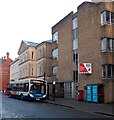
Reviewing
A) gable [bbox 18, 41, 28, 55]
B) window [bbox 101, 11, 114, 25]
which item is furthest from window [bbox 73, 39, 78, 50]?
gable [bbox 18, 41, 28, 55]

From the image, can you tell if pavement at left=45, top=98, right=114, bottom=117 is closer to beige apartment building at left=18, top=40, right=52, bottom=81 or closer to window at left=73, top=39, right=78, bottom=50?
window at left=73, top=39, right=78, bottom=50

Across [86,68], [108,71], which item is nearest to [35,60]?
[86,68]

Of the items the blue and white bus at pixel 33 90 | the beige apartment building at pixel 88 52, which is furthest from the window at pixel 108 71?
the blue and white bus at pixel 33 90

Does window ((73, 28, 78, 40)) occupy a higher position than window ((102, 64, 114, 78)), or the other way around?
window ((73, 28, 78, 40))

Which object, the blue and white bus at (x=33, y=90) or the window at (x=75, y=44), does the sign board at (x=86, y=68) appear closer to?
the window at (x=75, y=44)

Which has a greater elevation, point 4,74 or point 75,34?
point 75,34

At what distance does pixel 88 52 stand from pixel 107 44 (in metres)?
3.17

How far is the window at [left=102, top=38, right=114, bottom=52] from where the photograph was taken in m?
25.5

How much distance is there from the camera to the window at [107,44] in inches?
1003

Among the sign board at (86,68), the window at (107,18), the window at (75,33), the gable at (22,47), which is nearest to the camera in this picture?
the window at (107,18)

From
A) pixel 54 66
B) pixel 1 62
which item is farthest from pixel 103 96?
pixel 1 62

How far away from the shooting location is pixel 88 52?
28125mm

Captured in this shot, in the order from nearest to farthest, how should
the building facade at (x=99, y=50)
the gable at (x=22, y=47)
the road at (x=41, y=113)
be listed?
the road at (x=41, y=113)
the building facade at (x=99, y=50)
the gable at (x=22, y=47)

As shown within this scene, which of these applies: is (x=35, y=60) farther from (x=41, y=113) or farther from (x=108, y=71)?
(x=41, y=113)
